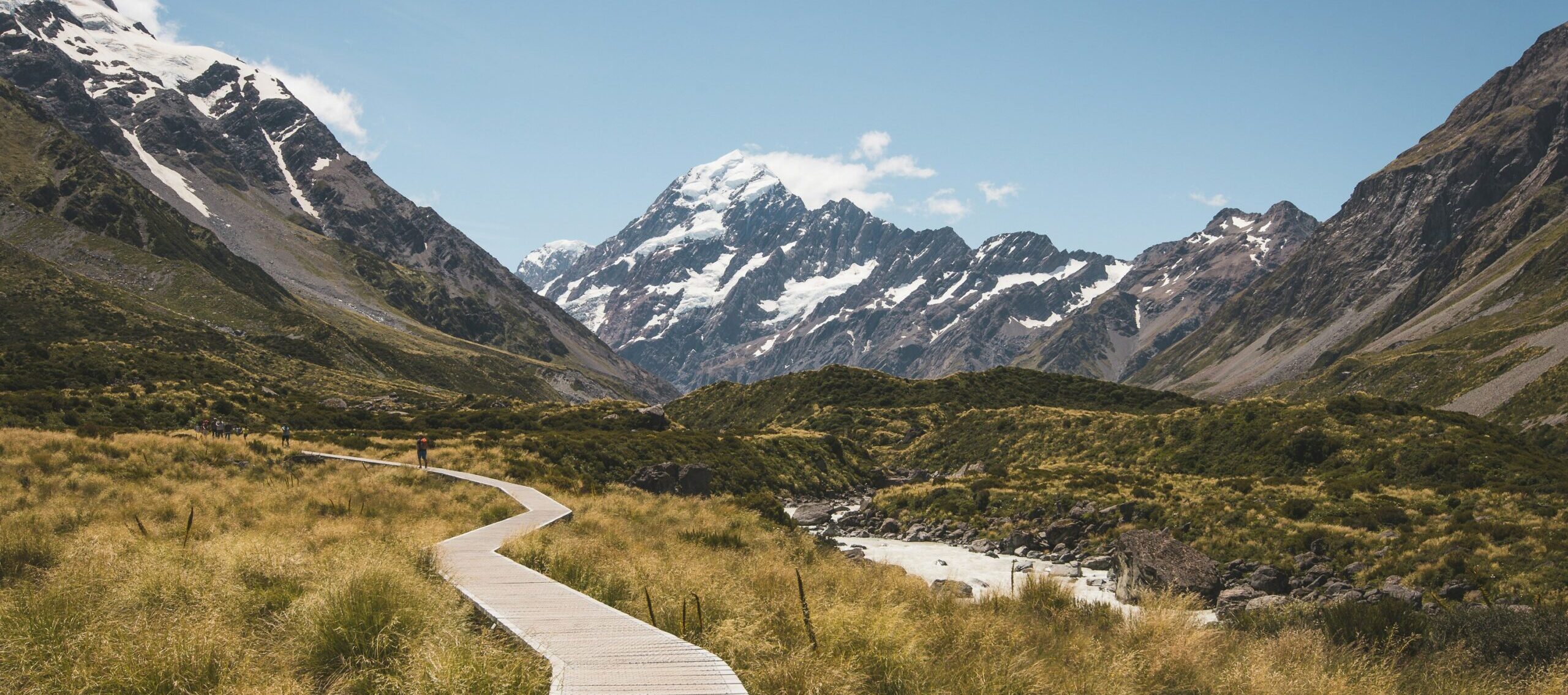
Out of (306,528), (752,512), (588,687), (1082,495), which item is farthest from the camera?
(1082,495)

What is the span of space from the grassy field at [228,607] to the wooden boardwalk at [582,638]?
0.37m

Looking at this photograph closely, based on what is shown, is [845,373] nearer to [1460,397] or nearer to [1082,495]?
[1082,495]

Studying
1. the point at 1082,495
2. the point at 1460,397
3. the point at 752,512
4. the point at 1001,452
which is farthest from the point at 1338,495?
the point at 1460,397

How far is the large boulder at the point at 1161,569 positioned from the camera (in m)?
25.3

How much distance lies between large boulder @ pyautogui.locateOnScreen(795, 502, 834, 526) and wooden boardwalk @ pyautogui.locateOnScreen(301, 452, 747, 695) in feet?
115

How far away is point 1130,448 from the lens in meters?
66.2

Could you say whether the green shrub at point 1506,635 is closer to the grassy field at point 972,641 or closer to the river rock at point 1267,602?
the grassy field at point 972,641

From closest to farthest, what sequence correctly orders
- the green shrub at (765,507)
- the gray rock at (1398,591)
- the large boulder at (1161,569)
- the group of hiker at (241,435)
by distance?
the gray rock at (1398,591), the large boulder at (1161,569), the green shrub at (765,507), the group of hiker at (241,435)

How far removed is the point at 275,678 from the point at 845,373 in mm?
124494

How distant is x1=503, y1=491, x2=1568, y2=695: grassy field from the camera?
975 cm

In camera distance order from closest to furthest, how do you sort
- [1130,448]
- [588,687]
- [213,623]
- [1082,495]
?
[588,687] → [213,623] → [1082,495] → [1130,448]

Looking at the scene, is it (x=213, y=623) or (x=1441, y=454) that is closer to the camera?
(x=213, y=623)

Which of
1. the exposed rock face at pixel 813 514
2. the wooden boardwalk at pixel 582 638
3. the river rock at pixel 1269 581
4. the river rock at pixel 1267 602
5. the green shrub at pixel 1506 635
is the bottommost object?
the exposed rock face at pixel 813 514

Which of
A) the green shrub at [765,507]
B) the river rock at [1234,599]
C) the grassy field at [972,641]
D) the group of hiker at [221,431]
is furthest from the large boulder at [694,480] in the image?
the river rock at [1234,599]
